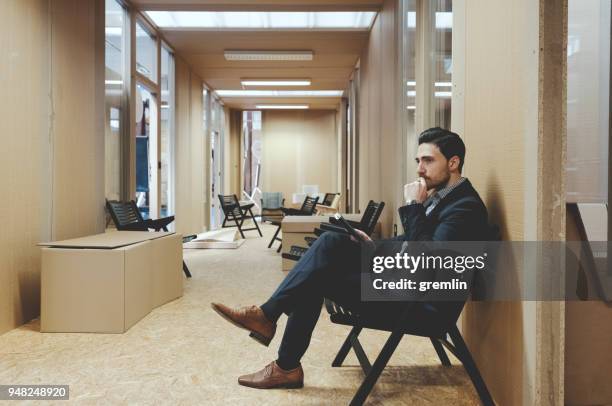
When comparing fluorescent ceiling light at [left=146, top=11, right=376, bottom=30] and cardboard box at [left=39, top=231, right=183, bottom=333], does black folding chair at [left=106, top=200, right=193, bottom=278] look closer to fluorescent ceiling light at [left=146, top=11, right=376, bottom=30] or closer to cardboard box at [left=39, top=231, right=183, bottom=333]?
cardboard box at [left=39, top=231, right=183, bottom=333]

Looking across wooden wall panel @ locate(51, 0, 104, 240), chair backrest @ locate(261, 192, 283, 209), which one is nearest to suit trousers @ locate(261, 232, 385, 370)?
wooden wall panel @ locate(51, 0, 104, 240)

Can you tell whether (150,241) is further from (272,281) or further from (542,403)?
(542,403)

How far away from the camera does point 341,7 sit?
230 inches

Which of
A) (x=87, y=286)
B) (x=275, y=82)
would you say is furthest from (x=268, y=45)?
(x=87, y=286)

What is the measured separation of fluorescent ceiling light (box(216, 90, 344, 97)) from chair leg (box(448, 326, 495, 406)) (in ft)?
31.8

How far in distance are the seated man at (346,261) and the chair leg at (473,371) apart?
0.74 ft

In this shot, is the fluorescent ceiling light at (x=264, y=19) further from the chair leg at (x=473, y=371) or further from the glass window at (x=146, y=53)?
the chair leg at (x=473, y=371)

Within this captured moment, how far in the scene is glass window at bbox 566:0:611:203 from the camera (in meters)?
2.55

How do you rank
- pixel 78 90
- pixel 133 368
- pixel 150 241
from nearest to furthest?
pixel 133 368 < pixel 150 241 < pixel 78 90

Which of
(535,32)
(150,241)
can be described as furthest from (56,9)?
(535,32)

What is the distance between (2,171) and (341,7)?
4.32 metres

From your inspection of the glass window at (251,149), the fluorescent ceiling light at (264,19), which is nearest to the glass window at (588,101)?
the fluorescent ceiling light at (264,19)

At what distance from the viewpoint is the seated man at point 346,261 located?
1.95m

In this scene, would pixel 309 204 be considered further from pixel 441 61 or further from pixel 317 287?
pixel 317 287
